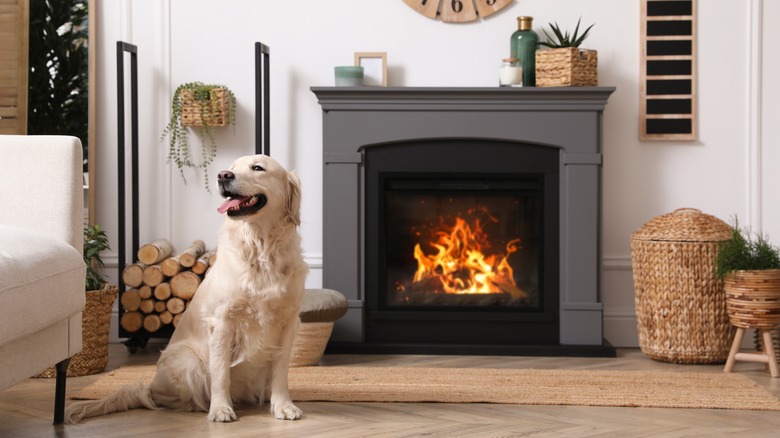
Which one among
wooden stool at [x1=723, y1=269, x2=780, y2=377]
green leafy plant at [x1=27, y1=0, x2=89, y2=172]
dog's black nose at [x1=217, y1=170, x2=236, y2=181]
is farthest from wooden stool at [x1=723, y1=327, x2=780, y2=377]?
green leafy plant at [x1=27, y1=0, x2=89, y2=172]

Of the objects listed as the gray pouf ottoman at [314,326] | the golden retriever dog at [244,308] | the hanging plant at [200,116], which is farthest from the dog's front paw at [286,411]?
the hanging plant at [200,116]

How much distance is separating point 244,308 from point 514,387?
1114mm

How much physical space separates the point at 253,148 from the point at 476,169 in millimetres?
1104

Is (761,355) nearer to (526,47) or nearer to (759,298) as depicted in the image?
(759,298)

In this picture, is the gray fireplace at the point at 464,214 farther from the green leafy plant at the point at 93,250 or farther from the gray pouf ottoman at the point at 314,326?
the green leafy plant at the point at 93,250

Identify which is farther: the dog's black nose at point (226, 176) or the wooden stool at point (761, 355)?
the wooden stool at point (761, 355)

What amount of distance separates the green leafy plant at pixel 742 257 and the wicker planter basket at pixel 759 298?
0.06 metres

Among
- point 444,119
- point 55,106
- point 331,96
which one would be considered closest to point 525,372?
point 444,119

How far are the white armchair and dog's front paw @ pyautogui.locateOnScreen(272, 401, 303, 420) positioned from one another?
65 cm

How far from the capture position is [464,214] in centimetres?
412

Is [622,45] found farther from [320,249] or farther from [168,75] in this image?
[168,75]

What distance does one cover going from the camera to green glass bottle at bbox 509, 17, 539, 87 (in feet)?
13.4

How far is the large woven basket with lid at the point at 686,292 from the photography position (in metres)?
3.76

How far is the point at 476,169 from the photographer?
4055 millimetres
